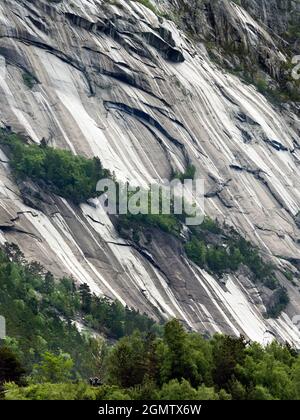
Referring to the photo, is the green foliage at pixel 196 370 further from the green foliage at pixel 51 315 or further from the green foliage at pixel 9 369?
the green foliage at pixel 51 315

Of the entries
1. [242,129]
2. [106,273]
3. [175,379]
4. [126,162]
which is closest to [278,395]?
[175,379]

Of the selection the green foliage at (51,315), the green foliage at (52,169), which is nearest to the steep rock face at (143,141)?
the green foliage at (52,169)

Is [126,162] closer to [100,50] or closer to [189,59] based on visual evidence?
[100,50]

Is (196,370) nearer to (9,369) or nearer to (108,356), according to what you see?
(108,356)

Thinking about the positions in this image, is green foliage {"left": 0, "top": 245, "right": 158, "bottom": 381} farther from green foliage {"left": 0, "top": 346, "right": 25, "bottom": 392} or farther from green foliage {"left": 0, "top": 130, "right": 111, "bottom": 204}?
green foliage {"left": 0, "top": 346, "right": 25, "bottom": 392}

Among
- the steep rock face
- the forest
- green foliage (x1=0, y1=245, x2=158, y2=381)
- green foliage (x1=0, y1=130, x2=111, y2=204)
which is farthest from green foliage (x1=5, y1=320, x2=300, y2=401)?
green foliage (x1=0, y1=130, x2=111, y2=204)
